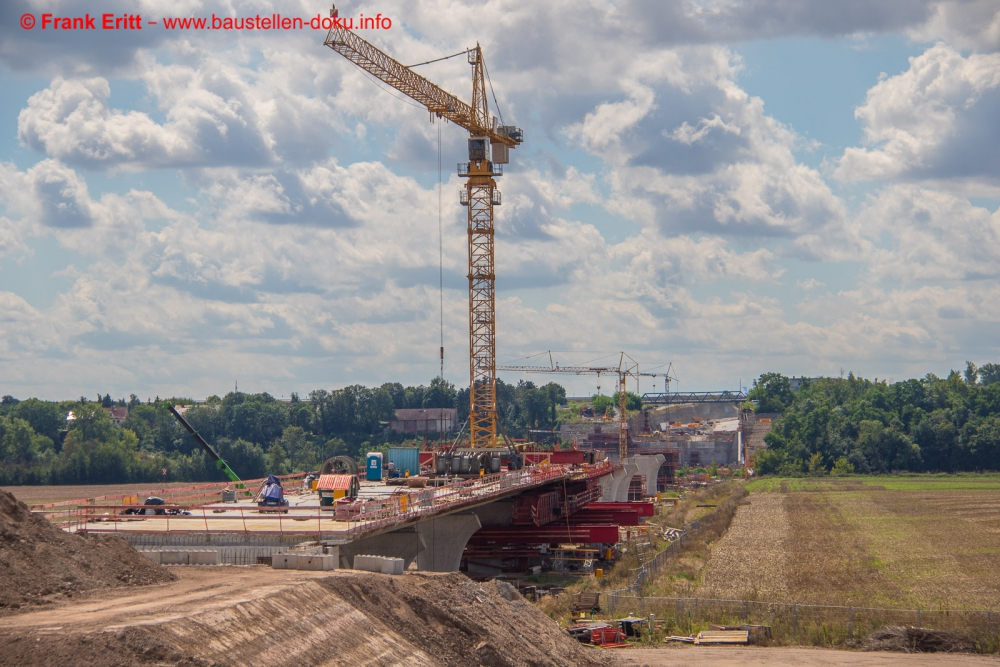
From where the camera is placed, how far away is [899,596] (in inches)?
1859

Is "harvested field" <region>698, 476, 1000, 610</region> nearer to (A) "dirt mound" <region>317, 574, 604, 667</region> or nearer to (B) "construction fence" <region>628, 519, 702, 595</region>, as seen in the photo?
(B) "construction fence" <region>628, 519, 702, 595</region>

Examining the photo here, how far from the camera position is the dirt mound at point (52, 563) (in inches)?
966

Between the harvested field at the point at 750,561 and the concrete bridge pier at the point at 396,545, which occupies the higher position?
the concrete bridge pier at the point at 396,545

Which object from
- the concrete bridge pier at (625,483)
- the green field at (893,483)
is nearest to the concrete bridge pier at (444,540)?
the concrete bridge pier at (625,483)

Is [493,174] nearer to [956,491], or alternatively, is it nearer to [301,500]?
[301,500]

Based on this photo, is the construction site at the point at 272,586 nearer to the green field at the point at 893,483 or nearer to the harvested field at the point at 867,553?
the harvested field at the point at 867,553

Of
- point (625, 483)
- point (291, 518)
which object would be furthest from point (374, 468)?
point (625, 483)

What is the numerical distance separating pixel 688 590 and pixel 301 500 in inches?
711

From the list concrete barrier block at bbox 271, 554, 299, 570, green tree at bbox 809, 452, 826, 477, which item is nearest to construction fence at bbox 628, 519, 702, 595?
concrete barrier block at bbox 271, 554, 299, 570

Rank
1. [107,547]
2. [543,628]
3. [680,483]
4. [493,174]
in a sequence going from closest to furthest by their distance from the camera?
[107,547] → [543,628] → [493,174] → [680,483]

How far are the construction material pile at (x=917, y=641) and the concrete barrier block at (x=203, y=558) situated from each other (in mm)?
21035

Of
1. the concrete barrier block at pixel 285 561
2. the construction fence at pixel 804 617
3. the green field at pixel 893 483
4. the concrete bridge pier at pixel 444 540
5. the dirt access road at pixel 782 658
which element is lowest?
the green field at pixel 893 483

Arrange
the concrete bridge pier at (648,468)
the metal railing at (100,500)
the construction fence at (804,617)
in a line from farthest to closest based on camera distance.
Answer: the concrete bridge pier at (648,468) → the metal railing at (100,500) → the construction fence at (804,617)

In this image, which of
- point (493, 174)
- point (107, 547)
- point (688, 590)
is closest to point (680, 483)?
point (493, 174)
